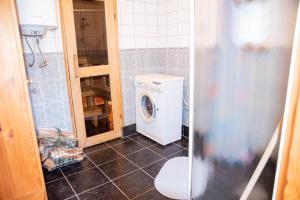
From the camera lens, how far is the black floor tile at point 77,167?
2055mm

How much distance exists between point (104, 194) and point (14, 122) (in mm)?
913

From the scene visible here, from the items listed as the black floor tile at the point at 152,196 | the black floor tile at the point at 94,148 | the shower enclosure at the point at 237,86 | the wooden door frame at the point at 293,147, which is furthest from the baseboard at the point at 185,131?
the wooden door frame at the point at 293,147

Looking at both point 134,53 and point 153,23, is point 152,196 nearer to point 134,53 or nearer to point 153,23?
point 134,53

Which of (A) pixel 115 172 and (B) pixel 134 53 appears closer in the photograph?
(A) pixel 115 172

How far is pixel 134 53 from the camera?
9.07 ft

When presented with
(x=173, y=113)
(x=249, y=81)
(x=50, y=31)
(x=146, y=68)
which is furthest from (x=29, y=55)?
(x=249, y=81)

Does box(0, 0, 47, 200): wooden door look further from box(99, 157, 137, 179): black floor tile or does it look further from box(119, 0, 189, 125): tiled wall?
box(119, 0, 189, 125): tiled wall

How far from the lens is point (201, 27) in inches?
41.5

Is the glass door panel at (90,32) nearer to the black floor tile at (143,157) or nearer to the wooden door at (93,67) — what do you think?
the wooden door at (93,67)

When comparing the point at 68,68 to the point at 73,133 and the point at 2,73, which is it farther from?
the point at 2,73

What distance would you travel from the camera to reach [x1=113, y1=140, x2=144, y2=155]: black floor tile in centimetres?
242

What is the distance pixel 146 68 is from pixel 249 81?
2091 mm

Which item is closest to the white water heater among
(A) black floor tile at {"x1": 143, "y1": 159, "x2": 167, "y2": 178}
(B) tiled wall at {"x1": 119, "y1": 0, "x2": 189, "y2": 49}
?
(B) tiled wall at {"x1": 119, "y1": 0, "x2": 189, "y2": 49}

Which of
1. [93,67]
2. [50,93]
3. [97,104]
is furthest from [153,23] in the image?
[50,93]
